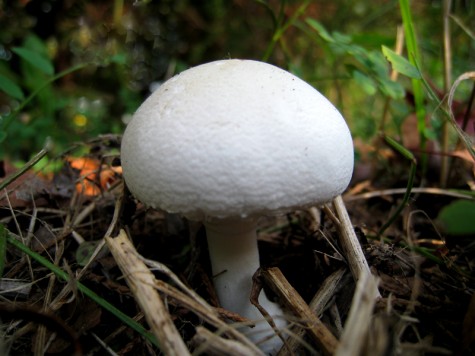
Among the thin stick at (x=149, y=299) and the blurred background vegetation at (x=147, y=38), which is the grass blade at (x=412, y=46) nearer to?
the thin stick at (x=149, y=299)

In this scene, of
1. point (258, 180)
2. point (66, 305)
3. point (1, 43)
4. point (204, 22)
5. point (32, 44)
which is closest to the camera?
point (258, 180)

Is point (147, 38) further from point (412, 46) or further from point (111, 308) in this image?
point (111, 308)

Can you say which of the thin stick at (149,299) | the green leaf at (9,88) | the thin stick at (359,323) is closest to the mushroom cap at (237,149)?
the thin stick at (149,299)

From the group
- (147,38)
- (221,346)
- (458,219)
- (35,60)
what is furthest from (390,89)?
(147,38)

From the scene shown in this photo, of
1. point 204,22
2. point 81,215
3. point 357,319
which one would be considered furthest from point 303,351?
point 204,22

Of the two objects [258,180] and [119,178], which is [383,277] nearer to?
[258,180]

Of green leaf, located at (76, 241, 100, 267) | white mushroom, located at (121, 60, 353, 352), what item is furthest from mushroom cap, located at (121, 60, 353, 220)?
green leaf, located at (76, 241, 100, 267)
